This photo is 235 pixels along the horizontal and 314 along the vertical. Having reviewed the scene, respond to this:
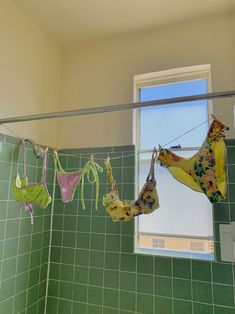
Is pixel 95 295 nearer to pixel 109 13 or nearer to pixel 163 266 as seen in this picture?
pixel 163 266

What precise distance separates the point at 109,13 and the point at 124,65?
39 cm

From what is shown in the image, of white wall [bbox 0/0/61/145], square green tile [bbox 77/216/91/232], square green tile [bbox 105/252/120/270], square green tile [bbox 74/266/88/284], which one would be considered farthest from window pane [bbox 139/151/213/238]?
white wall [bbox 0/0/61/145]

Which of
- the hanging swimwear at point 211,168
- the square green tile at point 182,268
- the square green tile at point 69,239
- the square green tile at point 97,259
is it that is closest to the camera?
the hanging swimwear at point 211,168

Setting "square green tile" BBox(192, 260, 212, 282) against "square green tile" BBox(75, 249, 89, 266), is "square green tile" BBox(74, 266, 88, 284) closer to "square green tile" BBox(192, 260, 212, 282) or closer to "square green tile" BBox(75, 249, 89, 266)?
"square green tile" BBox(75, 249, 89, 266)

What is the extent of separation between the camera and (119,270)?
178cm

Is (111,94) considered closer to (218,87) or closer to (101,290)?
(218,87)

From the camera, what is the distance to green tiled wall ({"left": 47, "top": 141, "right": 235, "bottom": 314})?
1.58 meters

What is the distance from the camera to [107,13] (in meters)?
1.82

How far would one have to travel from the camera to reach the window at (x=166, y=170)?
5.70 feet

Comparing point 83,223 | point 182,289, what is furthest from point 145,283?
point 83,223

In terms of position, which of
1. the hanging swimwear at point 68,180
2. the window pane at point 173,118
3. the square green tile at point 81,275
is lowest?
the square green tile at point 81,275

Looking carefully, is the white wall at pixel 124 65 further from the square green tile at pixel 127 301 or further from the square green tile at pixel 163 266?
the square green tile at pixel 127 301

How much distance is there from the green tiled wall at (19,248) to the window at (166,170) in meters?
0.77

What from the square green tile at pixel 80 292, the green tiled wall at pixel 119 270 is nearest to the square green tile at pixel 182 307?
the green tiled wall at pixel 119 270
